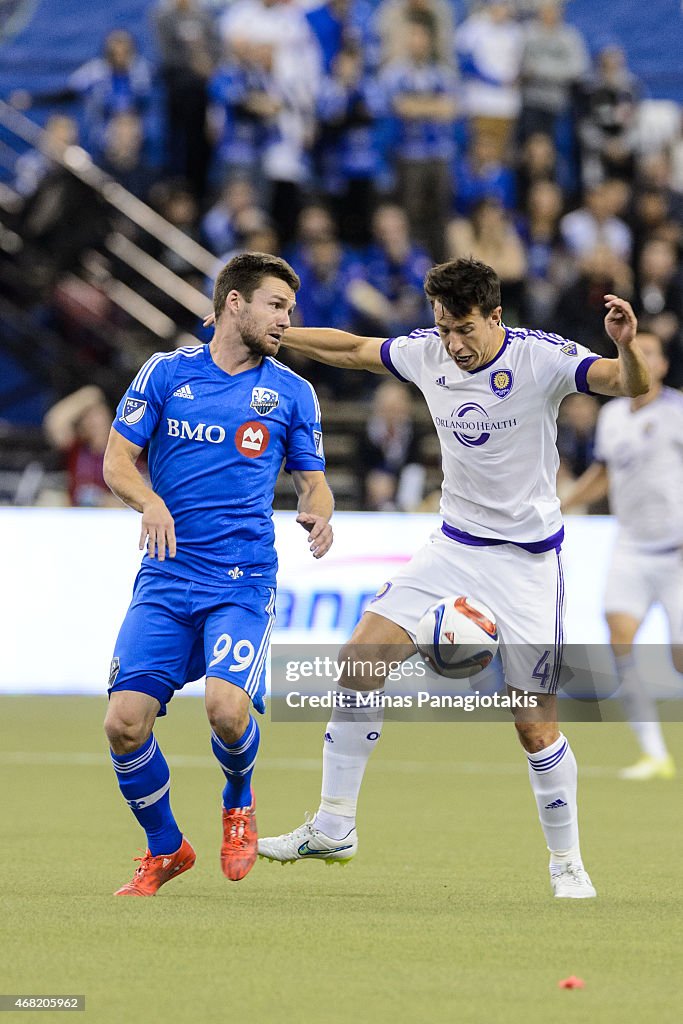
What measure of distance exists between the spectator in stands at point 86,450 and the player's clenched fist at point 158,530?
9.30m

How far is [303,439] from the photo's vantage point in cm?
714

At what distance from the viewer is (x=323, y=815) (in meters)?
7.20

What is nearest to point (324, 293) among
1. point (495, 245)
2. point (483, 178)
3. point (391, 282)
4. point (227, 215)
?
point (391, 282)

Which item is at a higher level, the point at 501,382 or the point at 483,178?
the point at 483,178

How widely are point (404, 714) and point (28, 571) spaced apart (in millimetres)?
3449

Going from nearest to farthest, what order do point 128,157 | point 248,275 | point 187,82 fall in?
point 248,275 < point 187,82 < point 128,157

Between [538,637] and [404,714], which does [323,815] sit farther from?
[404,714]

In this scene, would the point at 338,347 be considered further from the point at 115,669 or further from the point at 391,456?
the point at 391,456

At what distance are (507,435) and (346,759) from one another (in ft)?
4.82

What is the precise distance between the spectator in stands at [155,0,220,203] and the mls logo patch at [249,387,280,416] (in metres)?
12.7

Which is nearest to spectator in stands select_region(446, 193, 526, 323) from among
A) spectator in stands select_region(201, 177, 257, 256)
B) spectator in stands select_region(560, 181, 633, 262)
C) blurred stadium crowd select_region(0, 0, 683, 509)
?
blurred stadium crowd select_region(0, 0, 683, 509)

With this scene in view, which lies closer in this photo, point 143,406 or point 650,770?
point 143,406

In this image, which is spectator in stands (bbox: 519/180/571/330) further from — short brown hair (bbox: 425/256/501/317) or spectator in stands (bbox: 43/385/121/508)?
short brown hair (bbox: 425/256/501/317)

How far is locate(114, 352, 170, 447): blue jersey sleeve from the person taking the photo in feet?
22.5
